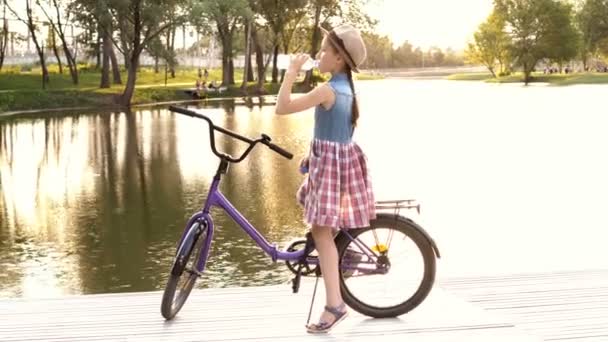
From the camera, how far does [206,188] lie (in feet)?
47.1

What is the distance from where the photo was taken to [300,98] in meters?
4.31

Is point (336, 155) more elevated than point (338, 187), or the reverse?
point (336, 155)

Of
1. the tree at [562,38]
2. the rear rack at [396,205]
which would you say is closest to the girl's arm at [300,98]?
the rear rack at [396,205]

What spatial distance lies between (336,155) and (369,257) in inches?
26.0

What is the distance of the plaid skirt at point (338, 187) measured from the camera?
4.41m

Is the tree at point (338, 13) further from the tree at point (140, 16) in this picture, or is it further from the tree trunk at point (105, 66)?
the tree at point (140, 16)

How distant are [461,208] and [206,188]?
4.25 metres

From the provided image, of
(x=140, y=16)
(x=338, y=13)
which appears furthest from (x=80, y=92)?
(x=338, y=13)

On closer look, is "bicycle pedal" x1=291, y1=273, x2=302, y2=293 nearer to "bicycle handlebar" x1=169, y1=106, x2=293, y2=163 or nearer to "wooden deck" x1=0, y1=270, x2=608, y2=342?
"wooden deck" x1=0, y1=270, x2=608, y2=342

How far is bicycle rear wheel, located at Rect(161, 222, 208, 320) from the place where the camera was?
4.66m

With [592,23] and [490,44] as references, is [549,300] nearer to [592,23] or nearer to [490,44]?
[592,23]

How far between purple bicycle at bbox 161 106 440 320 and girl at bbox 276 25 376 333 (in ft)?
0.66

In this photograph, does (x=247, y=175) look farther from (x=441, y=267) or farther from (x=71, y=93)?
(x=71, y=93)

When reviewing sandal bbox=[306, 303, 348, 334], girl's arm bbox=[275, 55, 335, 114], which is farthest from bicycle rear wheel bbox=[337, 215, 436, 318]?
girl's arm bbox=[275, 55, 335, 114]
